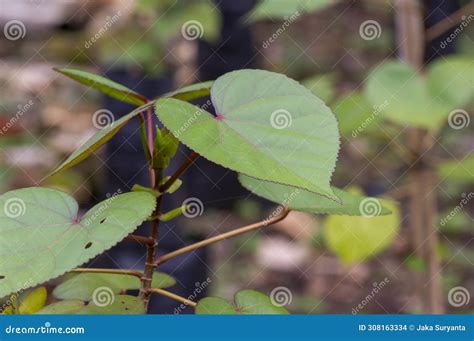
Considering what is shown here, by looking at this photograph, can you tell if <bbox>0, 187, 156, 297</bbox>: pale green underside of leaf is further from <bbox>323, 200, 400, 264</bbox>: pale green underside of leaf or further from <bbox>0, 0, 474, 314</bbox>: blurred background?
<bbox>0, 0, 474, 314</bbox>: blurred background

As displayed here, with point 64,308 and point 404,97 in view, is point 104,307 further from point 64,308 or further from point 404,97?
point 404,97

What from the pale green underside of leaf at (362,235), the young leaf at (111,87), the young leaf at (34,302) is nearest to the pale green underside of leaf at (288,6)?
the pale green underside of leaf at (362,235)

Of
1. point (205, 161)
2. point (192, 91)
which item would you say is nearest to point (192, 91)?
point (192, 91)

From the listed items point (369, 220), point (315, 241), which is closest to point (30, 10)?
point (315, 241)

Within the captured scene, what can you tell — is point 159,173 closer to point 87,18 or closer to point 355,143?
point 87,18

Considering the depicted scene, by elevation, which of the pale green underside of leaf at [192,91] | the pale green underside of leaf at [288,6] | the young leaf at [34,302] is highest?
the pale green underside of leaf at [288,6]

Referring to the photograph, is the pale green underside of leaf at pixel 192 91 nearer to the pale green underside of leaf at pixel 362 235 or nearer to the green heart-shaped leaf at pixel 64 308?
the green heart-shaped leaf at pixel 64 308
